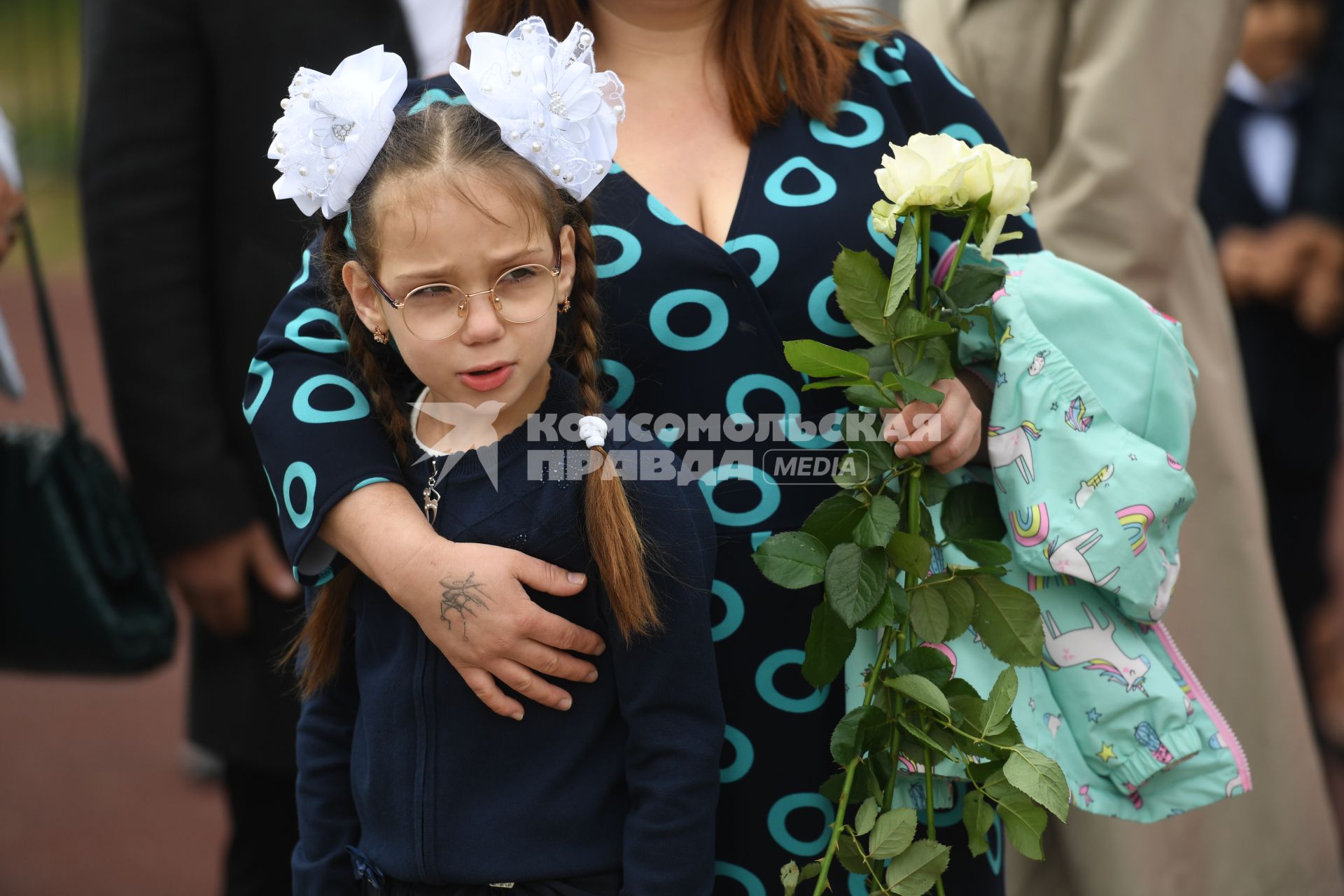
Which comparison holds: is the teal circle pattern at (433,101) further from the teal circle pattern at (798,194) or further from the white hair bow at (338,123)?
the teal circle pattern at (798,194)

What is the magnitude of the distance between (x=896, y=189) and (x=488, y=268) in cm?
45

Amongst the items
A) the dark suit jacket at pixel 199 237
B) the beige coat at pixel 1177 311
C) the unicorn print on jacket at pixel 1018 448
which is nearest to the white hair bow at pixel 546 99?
the unicorn print on jacket at pixel 1018 448

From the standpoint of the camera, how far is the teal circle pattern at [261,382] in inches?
65.5

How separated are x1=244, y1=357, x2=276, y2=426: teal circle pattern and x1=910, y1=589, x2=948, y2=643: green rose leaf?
0.79m

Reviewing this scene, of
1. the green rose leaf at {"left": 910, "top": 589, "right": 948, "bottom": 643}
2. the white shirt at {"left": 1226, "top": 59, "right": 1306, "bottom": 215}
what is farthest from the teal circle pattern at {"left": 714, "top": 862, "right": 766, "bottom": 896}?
the white shirt at {"left": 1226, "top": 59, "right": 1306, "bottom": 215}

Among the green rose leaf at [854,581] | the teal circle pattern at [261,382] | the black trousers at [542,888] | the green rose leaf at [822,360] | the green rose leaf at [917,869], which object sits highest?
the green rose leaf at [822,360]

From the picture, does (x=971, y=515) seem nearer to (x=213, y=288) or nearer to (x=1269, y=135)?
(x=213, y=288)

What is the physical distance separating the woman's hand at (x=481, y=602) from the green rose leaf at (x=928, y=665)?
35cm

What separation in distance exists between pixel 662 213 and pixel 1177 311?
141cm

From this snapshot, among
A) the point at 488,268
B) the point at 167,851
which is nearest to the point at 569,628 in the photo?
the point at 488,268

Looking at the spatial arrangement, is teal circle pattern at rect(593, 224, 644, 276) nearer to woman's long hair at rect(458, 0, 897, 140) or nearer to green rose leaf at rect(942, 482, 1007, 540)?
woman's long hair at rect(458, 0, 897, 140)

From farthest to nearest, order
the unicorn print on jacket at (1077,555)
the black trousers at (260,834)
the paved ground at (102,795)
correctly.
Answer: the paved ground at (102,795)
the black trousers at (260,834)
the unicorn print on jacket at (1077,555)

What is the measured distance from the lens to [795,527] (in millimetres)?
1782

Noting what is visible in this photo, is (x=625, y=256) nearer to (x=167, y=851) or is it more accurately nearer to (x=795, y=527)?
(x=795, y=527)
